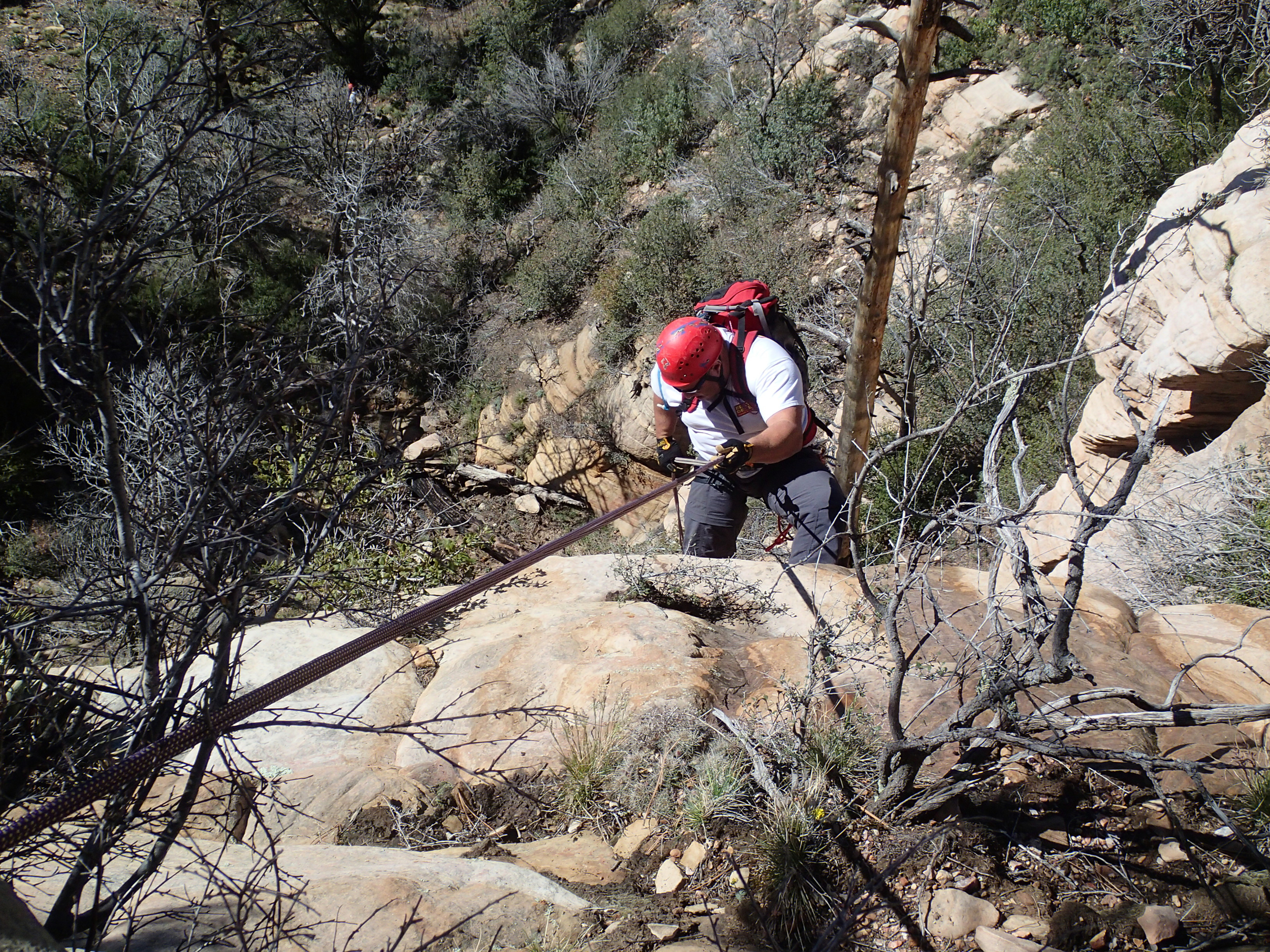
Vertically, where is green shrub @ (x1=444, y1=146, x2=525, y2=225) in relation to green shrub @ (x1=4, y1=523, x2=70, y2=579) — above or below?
above

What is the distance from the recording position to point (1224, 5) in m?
8.18

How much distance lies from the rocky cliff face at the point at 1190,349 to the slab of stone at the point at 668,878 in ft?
11.6

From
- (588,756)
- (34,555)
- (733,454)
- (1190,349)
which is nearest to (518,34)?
(34,555)

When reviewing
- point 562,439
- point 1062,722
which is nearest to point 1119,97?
point 562,439

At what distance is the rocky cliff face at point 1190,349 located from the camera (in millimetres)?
5113

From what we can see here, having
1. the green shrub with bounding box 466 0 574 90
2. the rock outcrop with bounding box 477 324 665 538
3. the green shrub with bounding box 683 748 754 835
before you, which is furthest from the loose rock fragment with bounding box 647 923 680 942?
A: the green shrub with bounding box 466 0 574 90

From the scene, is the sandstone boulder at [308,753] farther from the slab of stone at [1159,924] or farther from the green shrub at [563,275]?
the green shrub at [563,275]

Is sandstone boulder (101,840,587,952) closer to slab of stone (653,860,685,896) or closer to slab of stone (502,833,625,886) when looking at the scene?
slab of stone (502,833,625,886)

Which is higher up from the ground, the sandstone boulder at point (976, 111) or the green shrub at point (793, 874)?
the sandstone boulder at point (976, 111)

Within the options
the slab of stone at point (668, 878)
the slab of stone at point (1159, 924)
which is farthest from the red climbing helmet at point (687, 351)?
the slab of stone at point (1159, 924)

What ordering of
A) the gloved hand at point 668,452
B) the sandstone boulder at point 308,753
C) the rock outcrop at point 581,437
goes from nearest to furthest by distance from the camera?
the sandstone boulder at point 308,753, the gloved hand at point 668,452, the rock outcrop at point 581,437

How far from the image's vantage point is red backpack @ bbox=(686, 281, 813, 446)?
4.30 meters

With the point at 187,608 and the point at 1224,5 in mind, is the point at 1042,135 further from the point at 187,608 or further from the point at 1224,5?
the point at 187,608

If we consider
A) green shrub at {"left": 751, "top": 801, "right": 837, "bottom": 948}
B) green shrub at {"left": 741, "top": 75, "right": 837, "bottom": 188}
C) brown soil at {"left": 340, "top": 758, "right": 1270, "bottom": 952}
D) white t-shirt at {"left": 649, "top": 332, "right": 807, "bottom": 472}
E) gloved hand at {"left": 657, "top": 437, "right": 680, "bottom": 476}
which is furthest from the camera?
green shrub at {"left": 741, "top": 75, "right": 837, "bottom": 188}
